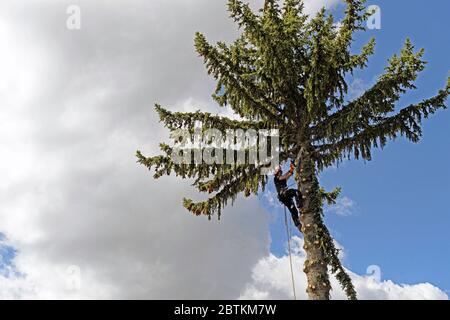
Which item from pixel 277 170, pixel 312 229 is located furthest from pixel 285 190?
pixel 312 229

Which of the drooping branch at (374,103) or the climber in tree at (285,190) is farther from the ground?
the drooping branch at (374,103)

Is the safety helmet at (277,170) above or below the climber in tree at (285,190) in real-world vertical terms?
above

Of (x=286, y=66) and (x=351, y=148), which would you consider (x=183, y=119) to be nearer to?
(x=286, y=66)

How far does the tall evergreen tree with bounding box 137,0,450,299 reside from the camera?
46.0ft

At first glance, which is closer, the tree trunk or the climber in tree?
the tree trunk

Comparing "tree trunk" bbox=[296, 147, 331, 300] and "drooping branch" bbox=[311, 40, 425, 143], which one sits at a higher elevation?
"drooping branch" bbox=[311, 40, 425, 143]

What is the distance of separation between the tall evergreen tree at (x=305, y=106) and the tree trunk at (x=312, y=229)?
0.03 metres

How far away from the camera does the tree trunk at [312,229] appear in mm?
13727

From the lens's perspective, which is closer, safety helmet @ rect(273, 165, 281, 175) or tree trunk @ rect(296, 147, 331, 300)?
tree trunk @ rect(296, 147, 331, 300)

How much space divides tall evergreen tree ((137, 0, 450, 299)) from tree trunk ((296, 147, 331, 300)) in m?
0.03

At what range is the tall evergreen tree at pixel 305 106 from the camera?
14008 millimetres

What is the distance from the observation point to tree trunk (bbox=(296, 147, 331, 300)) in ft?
45.0

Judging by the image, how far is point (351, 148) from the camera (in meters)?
15.4

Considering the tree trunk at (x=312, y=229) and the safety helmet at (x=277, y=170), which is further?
the safety helmet at (x=277, y=170)
